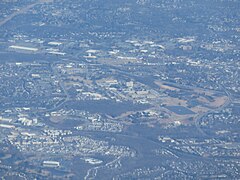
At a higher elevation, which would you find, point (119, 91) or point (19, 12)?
point (19, 12)

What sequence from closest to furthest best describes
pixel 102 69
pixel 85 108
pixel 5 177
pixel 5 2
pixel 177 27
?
pixel 5 177
pixel 85 108
pixel 102 69
pixel 177 27
pixel 5 2

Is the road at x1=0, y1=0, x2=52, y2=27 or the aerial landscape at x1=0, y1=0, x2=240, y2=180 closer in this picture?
the aerial landscape at x1=0, y1=0, x2=240, y2=180

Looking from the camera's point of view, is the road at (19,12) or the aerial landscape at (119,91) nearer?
the aerial landscape at (119,91)

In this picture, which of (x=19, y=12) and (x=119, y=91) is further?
(x=19, y=12)

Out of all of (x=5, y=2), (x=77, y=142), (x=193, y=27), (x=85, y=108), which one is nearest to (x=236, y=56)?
(x=193, y=27)

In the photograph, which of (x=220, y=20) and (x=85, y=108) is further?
(x=220, y=20)

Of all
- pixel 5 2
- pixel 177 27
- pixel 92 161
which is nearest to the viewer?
pixel 92 161

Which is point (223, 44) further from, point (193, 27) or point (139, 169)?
point (139, 169)
